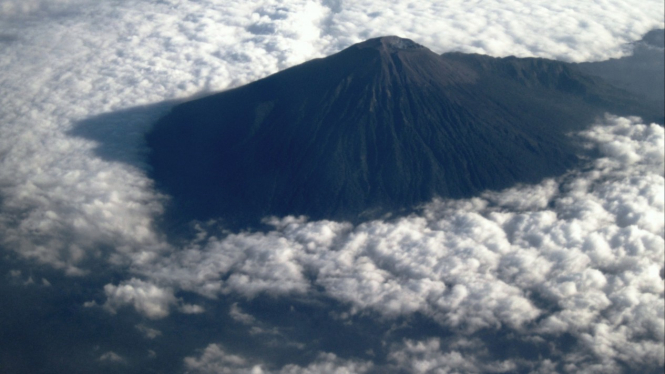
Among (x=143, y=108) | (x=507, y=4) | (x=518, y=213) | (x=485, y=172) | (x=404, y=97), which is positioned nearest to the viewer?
(x=518, y=213)

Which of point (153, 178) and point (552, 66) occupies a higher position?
point (552, 66)

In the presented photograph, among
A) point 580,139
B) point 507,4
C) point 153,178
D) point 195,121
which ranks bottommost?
point 153,178

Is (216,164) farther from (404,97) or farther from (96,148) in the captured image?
(404,97)

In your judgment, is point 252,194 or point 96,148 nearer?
point 252,194

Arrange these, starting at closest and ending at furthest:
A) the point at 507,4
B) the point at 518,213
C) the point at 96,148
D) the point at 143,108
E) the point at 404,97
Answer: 1. the point at 518,213
2. the point at 404,97
3. the point at 96,148
4. the point at 143,108
5. the point at 507,4

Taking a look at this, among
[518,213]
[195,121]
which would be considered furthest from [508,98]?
[195,121]

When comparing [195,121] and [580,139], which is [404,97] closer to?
[580,139]
